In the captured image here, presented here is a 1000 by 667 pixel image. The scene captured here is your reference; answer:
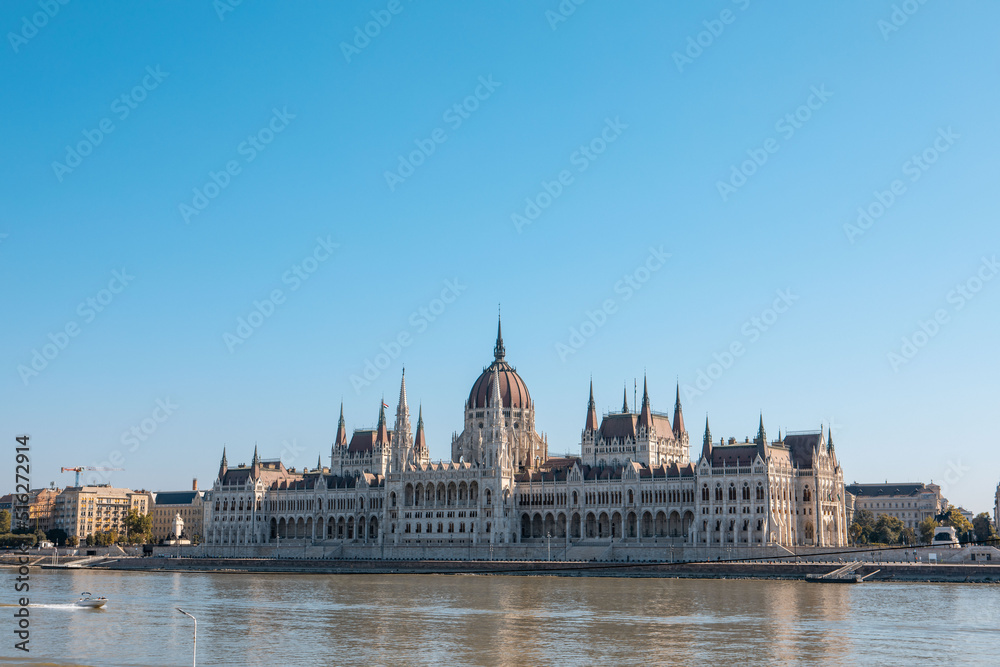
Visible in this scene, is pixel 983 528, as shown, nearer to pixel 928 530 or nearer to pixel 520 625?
pixel 928 530

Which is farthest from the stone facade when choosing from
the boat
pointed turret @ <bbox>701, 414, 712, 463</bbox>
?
the boat

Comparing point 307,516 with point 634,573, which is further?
point 307,516

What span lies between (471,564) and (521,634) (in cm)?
6641

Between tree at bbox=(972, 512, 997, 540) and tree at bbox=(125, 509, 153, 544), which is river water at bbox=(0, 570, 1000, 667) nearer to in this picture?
tree at bbox=(972, 512, 997, 540)

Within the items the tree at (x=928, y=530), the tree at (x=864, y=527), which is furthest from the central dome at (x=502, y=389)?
the tree at (x=928, y=530)

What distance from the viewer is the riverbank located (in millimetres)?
101500

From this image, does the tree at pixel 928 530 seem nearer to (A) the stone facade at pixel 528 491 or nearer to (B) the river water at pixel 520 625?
(A) the stone facade at pixel 528 491

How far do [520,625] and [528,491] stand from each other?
86.9 meters

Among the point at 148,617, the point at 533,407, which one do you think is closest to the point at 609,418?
the point at 533,407

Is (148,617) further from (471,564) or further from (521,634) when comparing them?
(471,564)

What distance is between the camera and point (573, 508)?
5778 inches

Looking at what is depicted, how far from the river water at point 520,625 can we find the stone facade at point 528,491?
35.4 meters

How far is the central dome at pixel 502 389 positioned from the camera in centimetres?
16525

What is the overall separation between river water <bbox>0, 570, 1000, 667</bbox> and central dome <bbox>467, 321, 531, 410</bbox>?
67842mm
